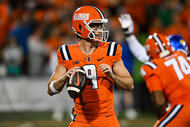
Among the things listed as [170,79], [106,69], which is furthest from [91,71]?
[170,79]

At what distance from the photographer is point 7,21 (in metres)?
11.4

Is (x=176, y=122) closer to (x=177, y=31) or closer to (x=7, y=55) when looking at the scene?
(x=177, y=31)

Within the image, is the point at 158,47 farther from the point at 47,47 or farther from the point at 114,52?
the point at 47,47

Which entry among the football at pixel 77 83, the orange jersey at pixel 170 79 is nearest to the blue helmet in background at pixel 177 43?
the orange jersey at pixel 170 79

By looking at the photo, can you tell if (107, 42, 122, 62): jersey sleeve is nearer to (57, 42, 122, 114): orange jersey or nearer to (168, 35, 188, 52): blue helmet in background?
(57, 42, 122, 114): orange jersey

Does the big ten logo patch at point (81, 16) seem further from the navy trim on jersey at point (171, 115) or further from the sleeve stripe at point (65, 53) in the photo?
the navy trim on jersey at point (171, 115)

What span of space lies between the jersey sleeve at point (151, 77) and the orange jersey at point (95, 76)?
1.68 ft

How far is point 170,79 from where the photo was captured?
4266 mm

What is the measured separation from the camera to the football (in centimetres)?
364

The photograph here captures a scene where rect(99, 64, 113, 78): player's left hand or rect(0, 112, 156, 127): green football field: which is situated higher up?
rect(99, 64, 113, 78): player's left hand

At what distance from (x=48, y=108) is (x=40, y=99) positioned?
0.30 metres

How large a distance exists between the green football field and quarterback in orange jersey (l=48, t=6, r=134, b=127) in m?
4.50

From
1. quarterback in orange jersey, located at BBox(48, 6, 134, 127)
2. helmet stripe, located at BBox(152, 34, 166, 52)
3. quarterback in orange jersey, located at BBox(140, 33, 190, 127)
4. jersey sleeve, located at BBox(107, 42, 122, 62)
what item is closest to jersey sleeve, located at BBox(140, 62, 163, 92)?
quarterback in orange jersey, located at BBox(140, 33, 190, 127)

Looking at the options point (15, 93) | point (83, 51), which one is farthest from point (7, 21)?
point (83, 51)
